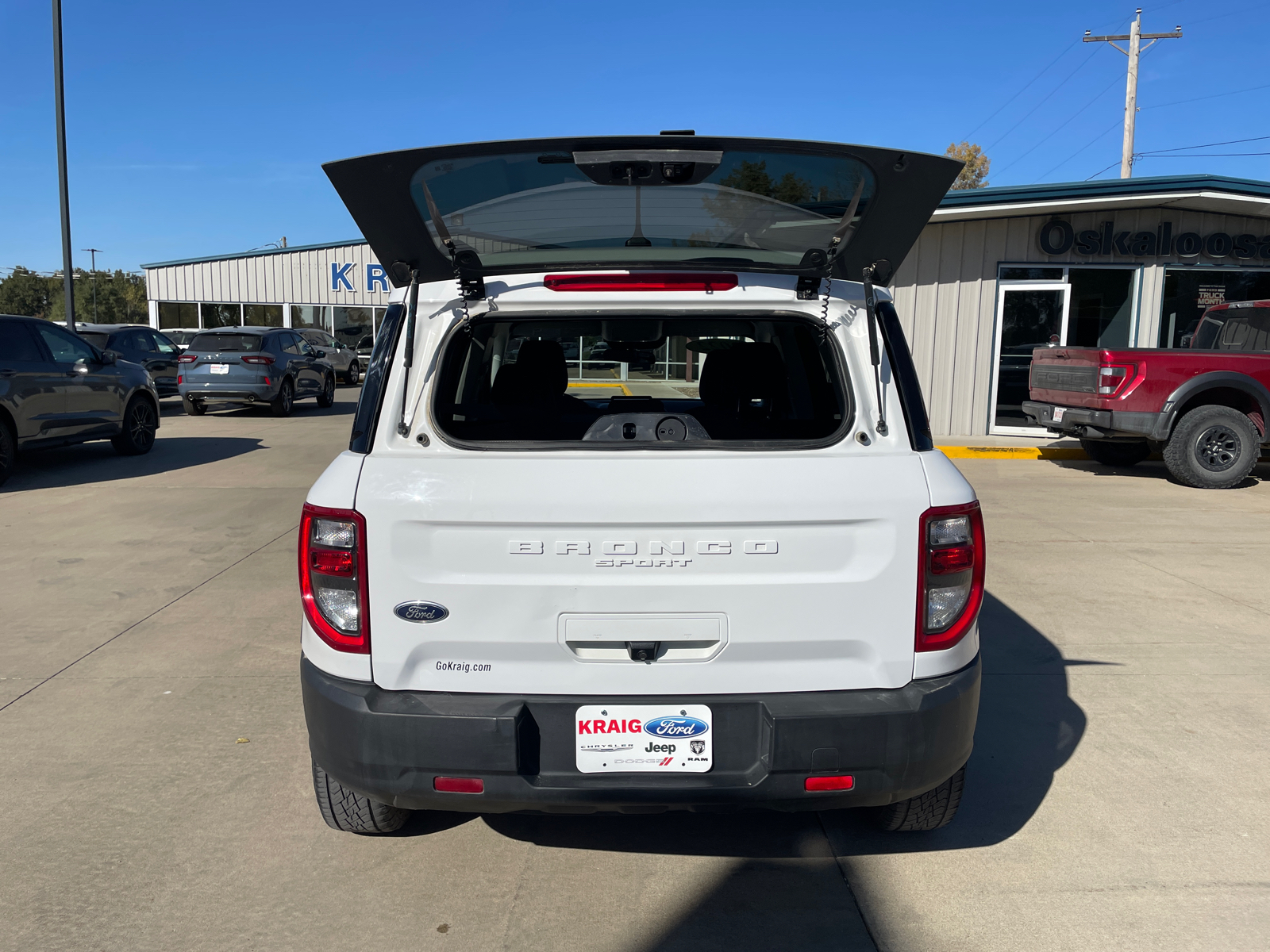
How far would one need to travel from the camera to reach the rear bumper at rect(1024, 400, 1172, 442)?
10.1m

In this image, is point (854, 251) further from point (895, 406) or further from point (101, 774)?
point (101, 774)

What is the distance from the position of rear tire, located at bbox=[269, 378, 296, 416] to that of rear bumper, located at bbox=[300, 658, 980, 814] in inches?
635

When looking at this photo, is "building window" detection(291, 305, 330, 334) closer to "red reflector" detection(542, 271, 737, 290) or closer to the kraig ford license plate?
"red reflector" detection(542, 271, 737, 290)

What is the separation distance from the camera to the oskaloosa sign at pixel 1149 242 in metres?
14.1

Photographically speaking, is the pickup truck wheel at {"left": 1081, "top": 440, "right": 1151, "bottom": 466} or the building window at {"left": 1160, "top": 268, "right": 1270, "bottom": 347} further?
the building window at {"left": 1160, "top": 268, "right": 1270, "bottom": 347}

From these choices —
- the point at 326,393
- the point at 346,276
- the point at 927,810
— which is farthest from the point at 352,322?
the point at 927,810

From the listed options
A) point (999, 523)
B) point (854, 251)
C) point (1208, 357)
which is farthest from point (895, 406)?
point (1208, 357)

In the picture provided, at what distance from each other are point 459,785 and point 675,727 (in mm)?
565

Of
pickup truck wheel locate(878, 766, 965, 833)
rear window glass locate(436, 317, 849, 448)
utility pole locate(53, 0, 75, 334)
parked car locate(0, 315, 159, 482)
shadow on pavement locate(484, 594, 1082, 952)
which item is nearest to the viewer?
shadow on pavement locate(484, 594, 1082, 952)

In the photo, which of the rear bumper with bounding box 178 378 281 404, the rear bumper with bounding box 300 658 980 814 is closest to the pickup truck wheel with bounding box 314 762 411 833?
the rear bumper with bounding box 300 658 980 814

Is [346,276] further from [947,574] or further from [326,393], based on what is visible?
[947,574]

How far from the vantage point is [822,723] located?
2391 mm

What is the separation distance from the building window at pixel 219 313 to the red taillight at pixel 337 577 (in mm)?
35989

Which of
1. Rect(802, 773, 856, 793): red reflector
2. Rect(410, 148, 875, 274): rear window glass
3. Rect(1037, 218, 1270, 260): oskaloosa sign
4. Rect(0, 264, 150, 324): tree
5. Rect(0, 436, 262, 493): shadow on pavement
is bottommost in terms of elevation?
Rect(0, 436, 262, 493): shadow on pavement
